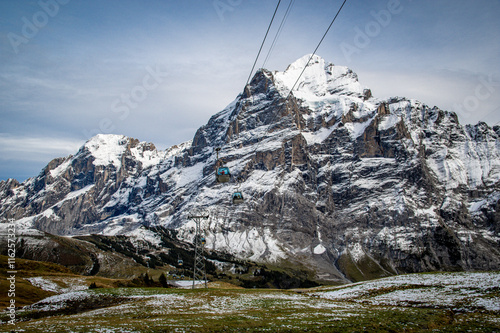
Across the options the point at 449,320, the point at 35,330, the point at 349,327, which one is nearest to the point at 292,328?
the point at 349,327

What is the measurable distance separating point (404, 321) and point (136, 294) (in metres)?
37.0

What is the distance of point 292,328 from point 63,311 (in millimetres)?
29909

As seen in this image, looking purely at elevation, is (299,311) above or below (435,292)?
below

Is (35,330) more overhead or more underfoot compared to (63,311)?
more overhead

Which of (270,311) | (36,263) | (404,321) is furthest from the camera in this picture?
(36,263)

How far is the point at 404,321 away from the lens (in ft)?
101

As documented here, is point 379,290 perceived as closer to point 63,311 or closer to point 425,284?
point 425,284

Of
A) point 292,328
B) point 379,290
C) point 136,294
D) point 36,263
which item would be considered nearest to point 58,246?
point 36,263

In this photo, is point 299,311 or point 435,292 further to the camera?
point 435,292

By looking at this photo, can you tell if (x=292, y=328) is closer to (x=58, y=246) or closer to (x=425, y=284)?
(x=425, y=284)

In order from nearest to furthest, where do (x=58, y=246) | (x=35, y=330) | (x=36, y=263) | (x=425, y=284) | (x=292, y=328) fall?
Answer: (x=35, y=330) < (x=292, y=328) < (x=425, y=284) < (x=36, y=263) < (x=58, y=246)

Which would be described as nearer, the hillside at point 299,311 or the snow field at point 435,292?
the hillside at point 299,311

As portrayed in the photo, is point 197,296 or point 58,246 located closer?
point 197,296

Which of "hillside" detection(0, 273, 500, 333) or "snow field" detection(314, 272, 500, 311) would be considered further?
"snow field" detection(314, 272, 500, 311)
